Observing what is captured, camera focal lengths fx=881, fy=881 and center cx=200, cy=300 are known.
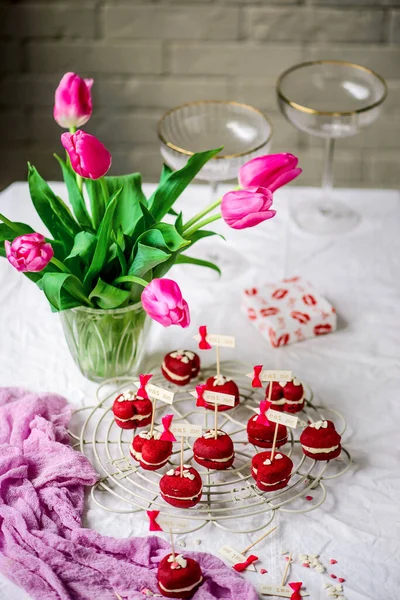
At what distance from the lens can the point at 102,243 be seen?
1.25 m

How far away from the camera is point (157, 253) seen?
3.93 feet

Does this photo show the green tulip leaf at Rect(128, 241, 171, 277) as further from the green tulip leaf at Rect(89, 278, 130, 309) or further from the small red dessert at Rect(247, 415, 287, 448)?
the small red dessert at Rect(247, 415, 287, 448)

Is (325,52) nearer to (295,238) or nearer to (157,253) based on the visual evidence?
(295,238)

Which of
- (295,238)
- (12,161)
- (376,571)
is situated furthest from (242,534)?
(12,161)

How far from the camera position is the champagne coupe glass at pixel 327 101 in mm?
1821

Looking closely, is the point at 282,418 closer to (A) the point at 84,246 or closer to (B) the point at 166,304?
(B) the point at 166,304

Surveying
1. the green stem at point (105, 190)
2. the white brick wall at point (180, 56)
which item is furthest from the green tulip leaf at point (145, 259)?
the white brick wall at point (180, 56)

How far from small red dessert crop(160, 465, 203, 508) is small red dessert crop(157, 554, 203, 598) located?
101 millimetres

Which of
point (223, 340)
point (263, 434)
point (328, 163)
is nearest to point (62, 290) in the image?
point (223, 340)

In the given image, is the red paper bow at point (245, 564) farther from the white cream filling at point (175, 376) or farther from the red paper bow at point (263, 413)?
the white cream filling at point (175, 376)

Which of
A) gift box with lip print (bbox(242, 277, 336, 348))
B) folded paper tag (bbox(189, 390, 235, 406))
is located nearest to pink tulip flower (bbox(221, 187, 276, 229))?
folded paper tag (bbox(189, 390, 235, 406))

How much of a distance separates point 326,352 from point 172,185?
0.40 m

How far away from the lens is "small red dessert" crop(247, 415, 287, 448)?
1226 mm

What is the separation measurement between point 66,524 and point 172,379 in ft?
1.07
